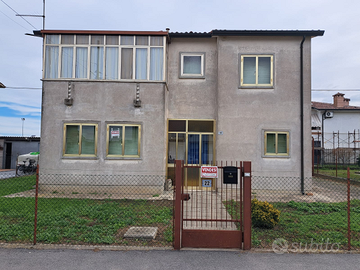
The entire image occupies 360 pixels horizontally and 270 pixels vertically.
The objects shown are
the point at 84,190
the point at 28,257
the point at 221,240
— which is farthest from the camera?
the point at 84,190

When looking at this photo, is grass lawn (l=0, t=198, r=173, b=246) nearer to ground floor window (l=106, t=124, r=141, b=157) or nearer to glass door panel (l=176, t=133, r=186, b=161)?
ground floor window (l=106, t=124, r=141, b=157)

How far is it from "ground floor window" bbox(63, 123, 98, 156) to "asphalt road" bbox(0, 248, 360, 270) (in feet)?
20.5

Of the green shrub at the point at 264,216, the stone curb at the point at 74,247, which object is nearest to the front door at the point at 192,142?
the green shrub at the point at 264,216

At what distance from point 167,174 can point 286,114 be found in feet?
18.3

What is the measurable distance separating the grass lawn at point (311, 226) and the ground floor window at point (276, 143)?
314 cm

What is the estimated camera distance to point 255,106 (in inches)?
459

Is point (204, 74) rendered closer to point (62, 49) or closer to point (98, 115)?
point (98, 115)

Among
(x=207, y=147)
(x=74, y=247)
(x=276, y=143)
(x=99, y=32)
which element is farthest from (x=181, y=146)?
(x=74, y=247)

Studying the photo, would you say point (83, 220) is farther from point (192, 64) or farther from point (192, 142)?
point (192, 64)

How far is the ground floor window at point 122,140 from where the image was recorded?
11047mm

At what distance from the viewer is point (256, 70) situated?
38.6ft

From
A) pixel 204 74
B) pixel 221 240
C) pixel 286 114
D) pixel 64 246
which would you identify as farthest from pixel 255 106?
pixel 64 246

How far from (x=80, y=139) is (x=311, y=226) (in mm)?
8547

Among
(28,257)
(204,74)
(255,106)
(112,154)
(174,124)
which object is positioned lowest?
(28,257)
